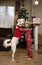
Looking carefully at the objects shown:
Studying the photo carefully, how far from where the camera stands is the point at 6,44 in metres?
6.36

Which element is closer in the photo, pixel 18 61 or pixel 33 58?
pixel 18 61

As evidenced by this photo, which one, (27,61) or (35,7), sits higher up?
(35,7)

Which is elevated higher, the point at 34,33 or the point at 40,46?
the point at 34,33

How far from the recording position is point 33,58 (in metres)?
6.75

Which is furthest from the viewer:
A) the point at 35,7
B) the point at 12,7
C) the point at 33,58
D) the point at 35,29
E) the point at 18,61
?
the point at 12,7

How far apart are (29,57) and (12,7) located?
13.5 feet

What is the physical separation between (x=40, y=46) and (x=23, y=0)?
2706 millimetres


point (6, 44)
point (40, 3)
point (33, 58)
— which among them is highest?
point (40, 3)

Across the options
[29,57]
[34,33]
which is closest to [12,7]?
[34,33]

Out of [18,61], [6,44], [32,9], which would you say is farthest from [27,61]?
[32,9]

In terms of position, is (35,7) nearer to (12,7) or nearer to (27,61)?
(12,7)

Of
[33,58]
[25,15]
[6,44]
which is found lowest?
[33,58]

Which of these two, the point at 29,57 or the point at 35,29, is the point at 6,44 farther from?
the point at 35,29

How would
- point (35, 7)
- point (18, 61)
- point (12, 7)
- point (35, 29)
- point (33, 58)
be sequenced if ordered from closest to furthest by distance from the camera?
point (18, 61), point (33, 58), point (35, 29), point (35, 7), point (12, 7)
